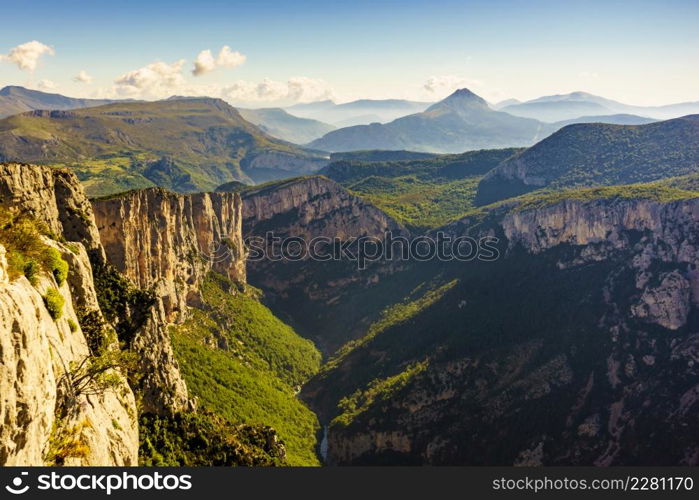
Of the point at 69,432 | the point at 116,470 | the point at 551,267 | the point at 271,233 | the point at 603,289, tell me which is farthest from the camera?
the point at 271,233

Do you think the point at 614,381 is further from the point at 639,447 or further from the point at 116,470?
the point at 116,470

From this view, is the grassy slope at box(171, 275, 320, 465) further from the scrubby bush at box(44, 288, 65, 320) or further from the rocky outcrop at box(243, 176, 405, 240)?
the rocky outcrop at box(243, 176, 405, 240)

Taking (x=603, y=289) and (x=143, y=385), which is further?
(x=603, y=289)

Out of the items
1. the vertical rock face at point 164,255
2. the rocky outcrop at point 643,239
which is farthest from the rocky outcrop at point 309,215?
the rocky outcrop at point 643,239

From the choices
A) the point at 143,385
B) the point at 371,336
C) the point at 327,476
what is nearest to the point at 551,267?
the point at 371,336

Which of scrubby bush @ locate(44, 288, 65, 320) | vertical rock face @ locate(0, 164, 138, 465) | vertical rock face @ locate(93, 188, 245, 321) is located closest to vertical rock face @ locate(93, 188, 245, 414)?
vertical rock face @ locate(93, 188, 245, 321)

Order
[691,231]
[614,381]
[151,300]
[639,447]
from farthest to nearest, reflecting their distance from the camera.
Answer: [691,231] < [614,381] < [639,447] < [151,300]
